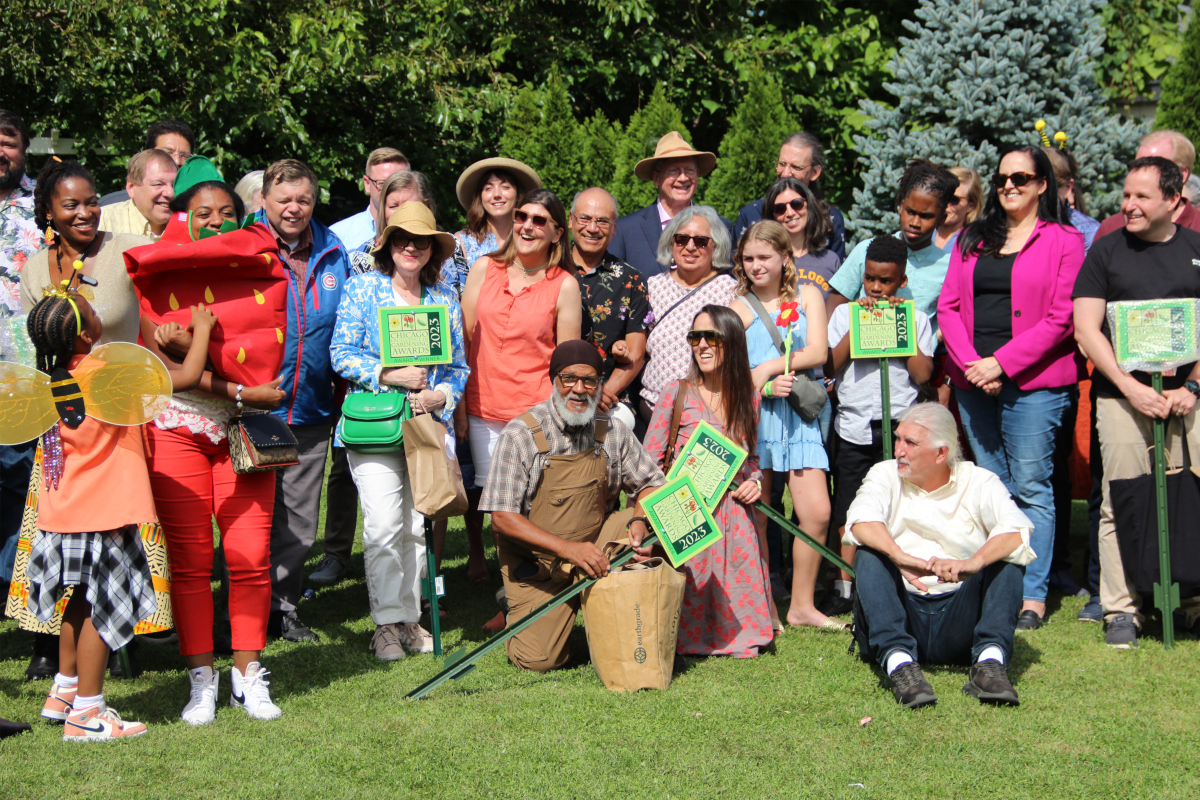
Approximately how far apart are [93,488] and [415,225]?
1961 mm

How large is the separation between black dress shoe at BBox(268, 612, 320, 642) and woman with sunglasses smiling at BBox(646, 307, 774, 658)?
188 cm

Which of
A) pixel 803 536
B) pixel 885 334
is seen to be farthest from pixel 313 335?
pixel 885 334

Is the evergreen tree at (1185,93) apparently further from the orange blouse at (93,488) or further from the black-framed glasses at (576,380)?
the orange blouse at (93,488)

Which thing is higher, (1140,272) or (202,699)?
(1140,272)

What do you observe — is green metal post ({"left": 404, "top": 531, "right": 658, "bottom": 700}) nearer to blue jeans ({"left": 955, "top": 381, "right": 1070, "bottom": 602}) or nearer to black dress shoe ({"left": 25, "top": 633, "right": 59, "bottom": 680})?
black dress shoe ({"left": 25, "top": 633, "right": 59, "bottom": 680})

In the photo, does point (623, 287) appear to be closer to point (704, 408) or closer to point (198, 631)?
point (704, 408)

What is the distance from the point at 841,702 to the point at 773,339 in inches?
77.7

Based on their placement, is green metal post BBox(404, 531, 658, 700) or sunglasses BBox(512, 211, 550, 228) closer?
green metal post BBox(404, 531, 658, 700)

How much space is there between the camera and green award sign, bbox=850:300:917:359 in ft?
17.9

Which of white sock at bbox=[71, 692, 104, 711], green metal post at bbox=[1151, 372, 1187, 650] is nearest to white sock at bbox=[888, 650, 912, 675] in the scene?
green metal post at bbox=[1151, 372, 1187, 650]

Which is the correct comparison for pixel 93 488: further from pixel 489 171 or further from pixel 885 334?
pixel 885 334

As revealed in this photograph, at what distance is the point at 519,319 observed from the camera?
5578mm

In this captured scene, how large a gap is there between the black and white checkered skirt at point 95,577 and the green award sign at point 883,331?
3.40 m

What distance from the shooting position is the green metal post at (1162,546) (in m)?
5.16
